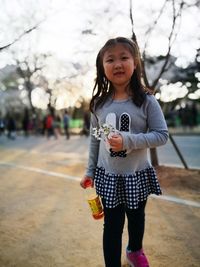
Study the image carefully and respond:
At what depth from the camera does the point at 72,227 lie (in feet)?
12.0

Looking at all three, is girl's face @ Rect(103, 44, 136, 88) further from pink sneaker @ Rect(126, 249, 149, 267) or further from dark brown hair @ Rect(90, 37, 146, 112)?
pink sneaker @ Rect(126, 249, 149, 267)

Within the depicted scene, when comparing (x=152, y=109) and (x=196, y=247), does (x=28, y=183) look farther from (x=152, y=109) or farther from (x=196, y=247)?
(x=152, y=109)

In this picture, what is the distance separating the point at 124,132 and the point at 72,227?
1.84m

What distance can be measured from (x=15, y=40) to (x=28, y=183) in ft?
8.94

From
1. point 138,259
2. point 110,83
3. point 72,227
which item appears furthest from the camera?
point 72,227

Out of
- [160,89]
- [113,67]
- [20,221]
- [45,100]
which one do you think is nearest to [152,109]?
[113,67]

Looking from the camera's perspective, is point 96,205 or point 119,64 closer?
point 119,64

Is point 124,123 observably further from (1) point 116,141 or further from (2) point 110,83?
(2) point 110,83

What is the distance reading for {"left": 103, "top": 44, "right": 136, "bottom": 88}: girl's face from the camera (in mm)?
2285

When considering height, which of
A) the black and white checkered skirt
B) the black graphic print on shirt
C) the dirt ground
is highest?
the black graphic print on shirt

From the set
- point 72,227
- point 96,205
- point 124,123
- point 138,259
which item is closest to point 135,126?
point 124,123

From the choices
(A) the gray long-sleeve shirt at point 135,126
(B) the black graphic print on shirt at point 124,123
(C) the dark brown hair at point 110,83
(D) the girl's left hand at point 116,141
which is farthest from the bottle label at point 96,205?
(C) the dark brown hair at point 110,83

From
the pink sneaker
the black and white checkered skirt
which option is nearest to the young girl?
the black and white checkered skirt

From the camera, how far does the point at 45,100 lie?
45.3 metres
